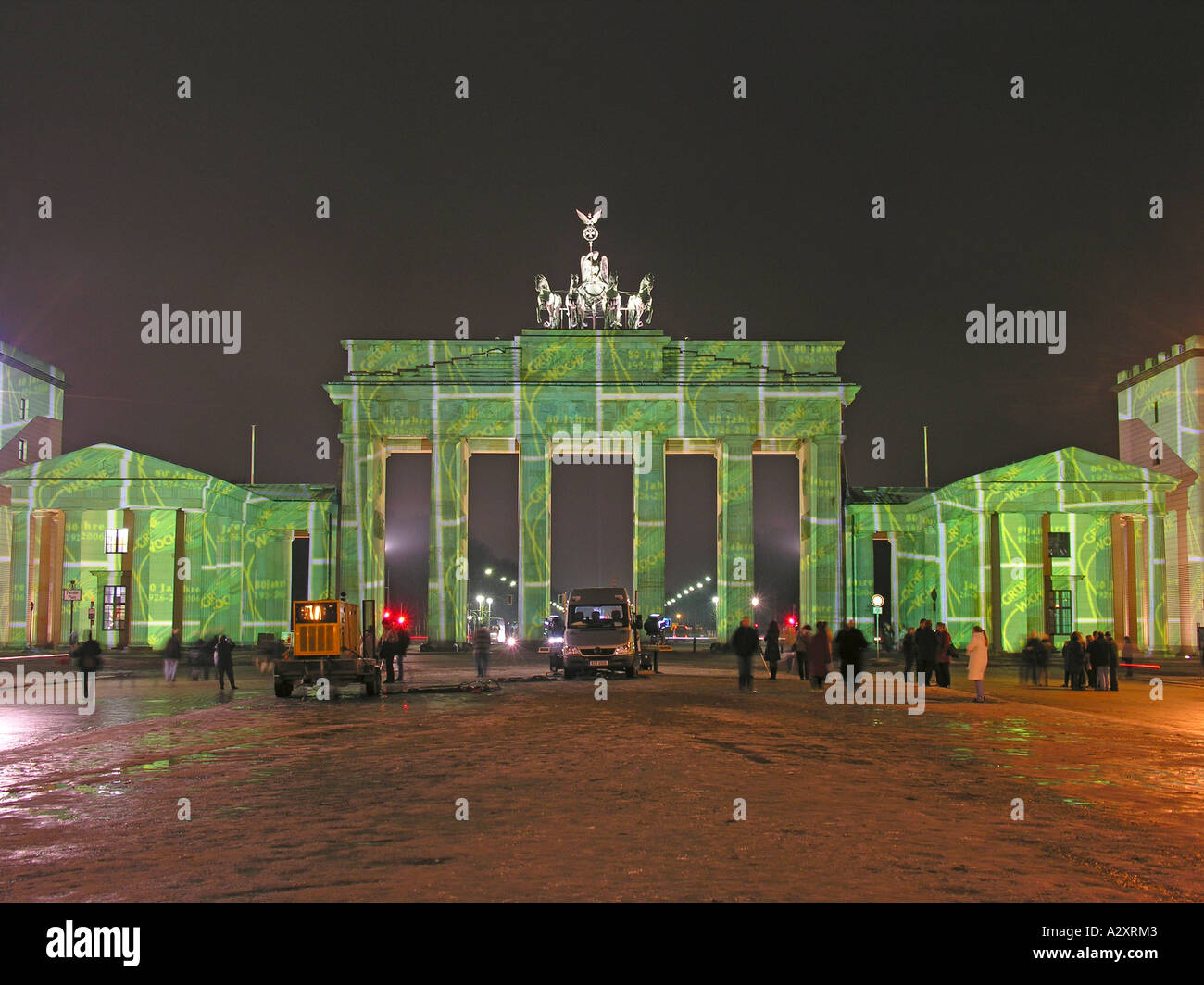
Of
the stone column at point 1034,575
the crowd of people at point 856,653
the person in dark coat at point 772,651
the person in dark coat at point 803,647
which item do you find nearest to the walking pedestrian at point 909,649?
the crowd of people at point 856,653

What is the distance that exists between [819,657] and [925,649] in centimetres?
343

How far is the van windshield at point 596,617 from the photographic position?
3344cm

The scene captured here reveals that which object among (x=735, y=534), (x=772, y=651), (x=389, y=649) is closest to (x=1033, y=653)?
(x=772, y=651)

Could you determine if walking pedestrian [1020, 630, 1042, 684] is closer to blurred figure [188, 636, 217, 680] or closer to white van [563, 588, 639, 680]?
white van [563, 588, 639, 680]

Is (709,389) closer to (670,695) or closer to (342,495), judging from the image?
(342,495)

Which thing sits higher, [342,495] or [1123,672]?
[342,495]

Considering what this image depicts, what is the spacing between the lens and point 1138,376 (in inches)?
2309

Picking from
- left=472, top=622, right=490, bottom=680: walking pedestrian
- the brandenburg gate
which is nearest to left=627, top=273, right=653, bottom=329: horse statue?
the brandenburg gate

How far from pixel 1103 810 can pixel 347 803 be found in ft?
23.5

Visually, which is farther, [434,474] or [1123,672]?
[434,474]

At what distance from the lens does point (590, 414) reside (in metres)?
60.5

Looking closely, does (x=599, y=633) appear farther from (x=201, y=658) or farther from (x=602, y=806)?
(x=602, y=806)
